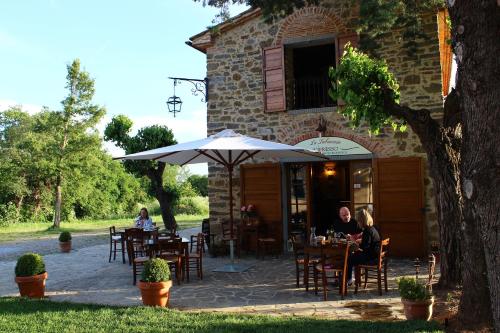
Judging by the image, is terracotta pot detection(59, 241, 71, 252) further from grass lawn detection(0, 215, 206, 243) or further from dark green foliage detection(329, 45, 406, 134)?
dark green foliage detection(329, 45, 406, 134)

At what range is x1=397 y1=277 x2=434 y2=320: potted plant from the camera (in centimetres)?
475

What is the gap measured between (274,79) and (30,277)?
6470 millimetres

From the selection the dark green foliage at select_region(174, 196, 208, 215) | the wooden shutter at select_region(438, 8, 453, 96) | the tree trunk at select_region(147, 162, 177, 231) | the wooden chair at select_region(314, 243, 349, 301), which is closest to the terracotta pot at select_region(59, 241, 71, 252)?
the tree trunk at select_region(147, 162, 177, 231)

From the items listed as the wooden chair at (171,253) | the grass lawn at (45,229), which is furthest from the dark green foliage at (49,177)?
the wooden chair at (171,253)

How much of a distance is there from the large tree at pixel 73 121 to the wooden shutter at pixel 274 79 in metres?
12.4

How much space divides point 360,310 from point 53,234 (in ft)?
49.7

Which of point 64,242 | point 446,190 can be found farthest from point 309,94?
point 64,242

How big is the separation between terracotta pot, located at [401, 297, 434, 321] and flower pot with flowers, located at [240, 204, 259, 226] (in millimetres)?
5562

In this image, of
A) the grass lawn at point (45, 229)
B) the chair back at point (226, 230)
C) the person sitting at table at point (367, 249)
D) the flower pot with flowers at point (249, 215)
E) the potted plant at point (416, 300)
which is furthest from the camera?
the grass lawn at point (45, 229)

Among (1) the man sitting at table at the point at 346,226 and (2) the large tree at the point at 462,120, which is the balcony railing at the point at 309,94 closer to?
(2) the large tree at the point at 462,120

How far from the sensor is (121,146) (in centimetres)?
1416

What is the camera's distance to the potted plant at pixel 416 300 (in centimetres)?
475

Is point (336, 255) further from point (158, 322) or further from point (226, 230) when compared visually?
point (226, 230)

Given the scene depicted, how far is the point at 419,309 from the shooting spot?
15.6 ft
